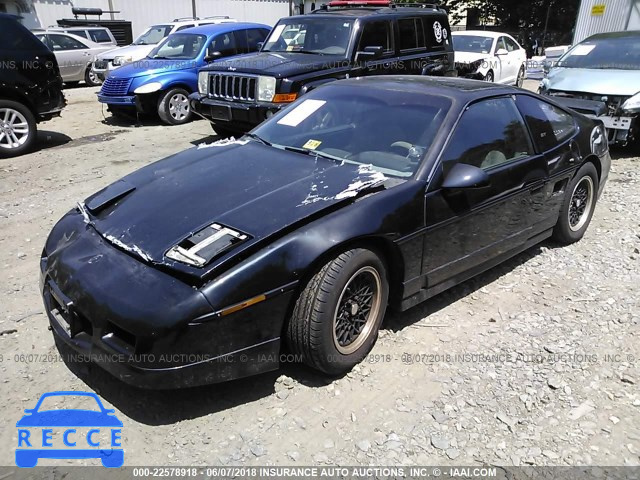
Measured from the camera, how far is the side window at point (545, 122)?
13.2 ft

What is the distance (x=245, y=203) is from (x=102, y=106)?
410 inches

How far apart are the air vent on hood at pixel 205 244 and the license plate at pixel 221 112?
509cm

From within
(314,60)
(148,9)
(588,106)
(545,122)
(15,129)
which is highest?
(148,9)

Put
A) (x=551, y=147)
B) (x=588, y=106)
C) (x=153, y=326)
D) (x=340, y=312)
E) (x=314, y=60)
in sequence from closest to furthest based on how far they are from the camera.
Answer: (x=153, y=326) → (x=340, y=312) → (x=551, y=147) → (x=588, y=106) → (x=314, y=60)

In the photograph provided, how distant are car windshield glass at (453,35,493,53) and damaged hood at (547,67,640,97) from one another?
4.61 meters

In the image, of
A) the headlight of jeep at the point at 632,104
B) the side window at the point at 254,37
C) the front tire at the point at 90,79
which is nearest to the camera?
the headlight of jeep at the point at 632,104

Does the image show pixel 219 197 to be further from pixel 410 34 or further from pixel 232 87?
pixel 410 34

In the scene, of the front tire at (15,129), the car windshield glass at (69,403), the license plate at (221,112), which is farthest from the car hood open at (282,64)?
the car windshield glass at (69,403)

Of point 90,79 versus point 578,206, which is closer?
point 578,206

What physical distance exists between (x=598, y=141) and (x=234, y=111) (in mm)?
4634

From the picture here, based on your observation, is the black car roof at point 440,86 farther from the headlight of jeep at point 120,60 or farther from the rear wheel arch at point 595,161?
the headlight of jeep at point 120,60

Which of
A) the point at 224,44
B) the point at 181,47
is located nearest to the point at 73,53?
the point at 181,47

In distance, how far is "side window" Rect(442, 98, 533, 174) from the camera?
11.0ft

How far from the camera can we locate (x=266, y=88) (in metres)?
7.11
